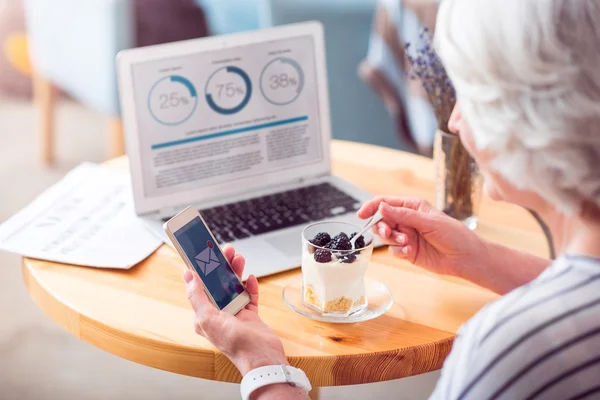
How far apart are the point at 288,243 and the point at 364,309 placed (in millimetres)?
219

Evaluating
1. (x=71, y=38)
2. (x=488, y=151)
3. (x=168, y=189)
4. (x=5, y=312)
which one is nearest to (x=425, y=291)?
(x=488, y=151)

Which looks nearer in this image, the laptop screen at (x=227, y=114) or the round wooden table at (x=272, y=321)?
the round wooden table at (x=272, y=321)

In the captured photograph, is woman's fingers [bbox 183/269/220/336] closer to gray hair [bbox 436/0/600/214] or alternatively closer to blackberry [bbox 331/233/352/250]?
blackberry [bbox 331/233/352/250]

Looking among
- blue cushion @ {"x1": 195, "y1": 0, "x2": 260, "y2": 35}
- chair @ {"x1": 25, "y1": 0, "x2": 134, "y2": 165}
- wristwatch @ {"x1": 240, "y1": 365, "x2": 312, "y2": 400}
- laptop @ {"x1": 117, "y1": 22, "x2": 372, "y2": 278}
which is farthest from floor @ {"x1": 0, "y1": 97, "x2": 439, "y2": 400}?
blue cushion @ {"x1": 195, "y1": 0, "x2": 260, "y2": 35}

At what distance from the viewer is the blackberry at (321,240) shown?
1.08 metres

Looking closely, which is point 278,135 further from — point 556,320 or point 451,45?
point 556,320

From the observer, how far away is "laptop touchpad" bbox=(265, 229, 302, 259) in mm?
1250

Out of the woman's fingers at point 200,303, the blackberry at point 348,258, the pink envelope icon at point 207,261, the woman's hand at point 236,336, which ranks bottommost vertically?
the woman's hand at point 236,336

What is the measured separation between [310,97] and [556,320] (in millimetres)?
868

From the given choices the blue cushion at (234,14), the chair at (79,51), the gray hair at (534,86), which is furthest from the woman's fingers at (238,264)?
the blue cushion at (234,14)

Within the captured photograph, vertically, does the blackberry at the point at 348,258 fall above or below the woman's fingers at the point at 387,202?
below

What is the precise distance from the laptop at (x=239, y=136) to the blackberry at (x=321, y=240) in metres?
0.15

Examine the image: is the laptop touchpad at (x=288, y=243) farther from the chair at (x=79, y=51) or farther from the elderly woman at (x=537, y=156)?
the chair at (x=79, y=51)

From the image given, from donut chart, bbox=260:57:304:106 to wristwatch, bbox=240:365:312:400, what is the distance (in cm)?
65
